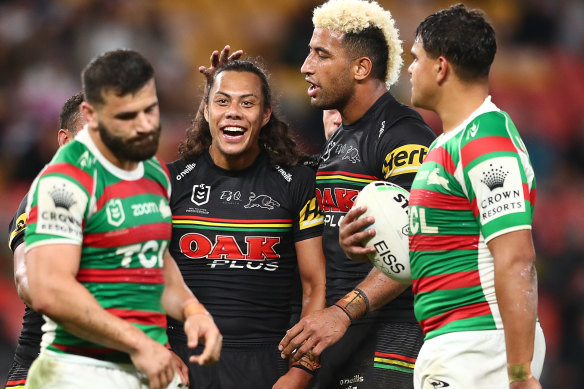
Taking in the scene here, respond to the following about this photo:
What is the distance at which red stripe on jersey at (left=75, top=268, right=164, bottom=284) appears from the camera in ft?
11.3

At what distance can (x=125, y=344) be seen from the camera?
3324 mm

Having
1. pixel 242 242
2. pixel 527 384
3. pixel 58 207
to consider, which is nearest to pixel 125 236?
pixel 58 207

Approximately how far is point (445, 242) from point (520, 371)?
2.14ft

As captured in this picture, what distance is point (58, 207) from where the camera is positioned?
3332 mm

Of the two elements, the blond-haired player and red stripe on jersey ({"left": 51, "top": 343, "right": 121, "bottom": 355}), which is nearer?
red stripe on jersey ({"left": 51, "top": 343, "right": 121, "bottom": 355})

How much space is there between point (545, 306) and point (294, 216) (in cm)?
592

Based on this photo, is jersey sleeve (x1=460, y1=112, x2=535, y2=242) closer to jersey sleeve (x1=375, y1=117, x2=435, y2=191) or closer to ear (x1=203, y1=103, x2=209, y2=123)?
jersey sleeve (x1=375, y1=117, x2=435, y2=191)

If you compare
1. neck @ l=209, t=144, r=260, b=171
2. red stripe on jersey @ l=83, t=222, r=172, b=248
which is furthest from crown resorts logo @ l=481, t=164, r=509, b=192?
neck @ l=209, t=144, r=260, b=171

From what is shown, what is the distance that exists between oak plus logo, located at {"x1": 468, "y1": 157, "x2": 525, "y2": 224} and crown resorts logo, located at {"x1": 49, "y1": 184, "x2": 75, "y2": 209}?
5.44 ft

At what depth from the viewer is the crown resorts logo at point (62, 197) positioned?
131 inches

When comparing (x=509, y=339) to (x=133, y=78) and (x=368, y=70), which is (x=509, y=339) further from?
(x=368, y=70)

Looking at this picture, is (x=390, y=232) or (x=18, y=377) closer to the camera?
(x=390, y=232)

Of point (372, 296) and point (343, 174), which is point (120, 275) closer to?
point (372, 296)

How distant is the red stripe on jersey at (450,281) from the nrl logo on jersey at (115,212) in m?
1.39
